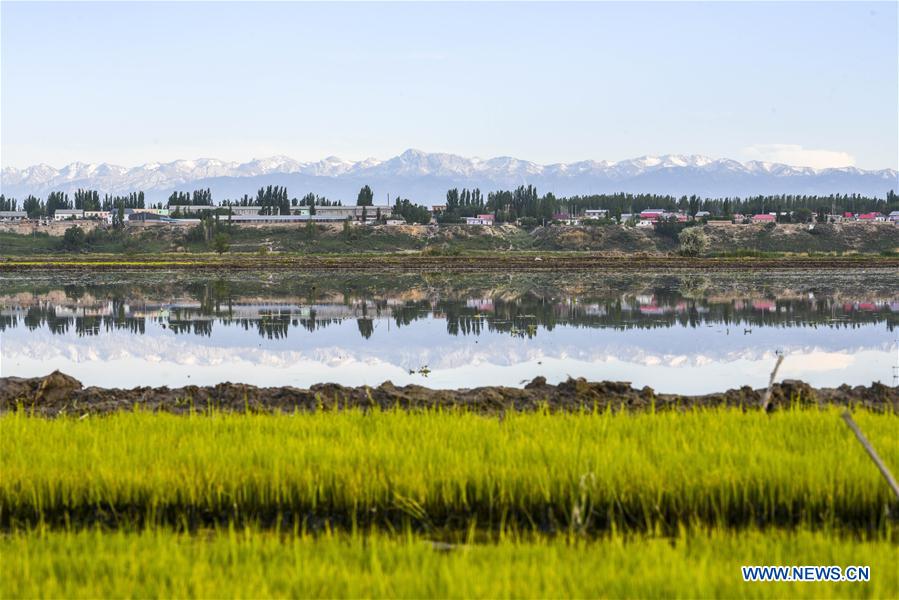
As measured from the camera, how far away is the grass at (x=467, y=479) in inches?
296

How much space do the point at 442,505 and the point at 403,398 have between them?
16.3 feet

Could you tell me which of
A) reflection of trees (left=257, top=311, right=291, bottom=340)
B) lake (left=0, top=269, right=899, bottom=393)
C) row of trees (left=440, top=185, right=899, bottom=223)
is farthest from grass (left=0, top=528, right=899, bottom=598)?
row of trees (left=440, top=185, right=899, bottom=223)

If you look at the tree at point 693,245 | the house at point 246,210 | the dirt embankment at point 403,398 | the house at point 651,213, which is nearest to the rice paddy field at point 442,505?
the dirt embankment at point 403,398

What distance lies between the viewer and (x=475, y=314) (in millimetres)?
30078

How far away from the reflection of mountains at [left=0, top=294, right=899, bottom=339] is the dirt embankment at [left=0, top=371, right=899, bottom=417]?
10.7m

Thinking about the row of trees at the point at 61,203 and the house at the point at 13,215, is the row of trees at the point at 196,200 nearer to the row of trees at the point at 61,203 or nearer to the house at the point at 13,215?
the row of trees at the point at 61,203

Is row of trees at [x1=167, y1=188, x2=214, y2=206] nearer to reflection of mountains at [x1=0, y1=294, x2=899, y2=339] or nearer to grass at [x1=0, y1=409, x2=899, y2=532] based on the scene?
reflection of mountains at [x1=0, y1=294, x2=899, y2=339]

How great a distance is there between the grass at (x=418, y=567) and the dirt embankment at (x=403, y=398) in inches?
213

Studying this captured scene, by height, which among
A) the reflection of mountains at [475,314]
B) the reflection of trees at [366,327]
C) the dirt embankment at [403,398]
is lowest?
the reflection of trees at [366,327]

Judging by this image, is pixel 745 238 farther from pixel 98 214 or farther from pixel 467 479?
pixel 98 214

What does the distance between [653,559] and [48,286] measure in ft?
149

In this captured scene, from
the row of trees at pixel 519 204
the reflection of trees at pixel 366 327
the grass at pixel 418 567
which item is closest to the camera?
the grass at pixel 418 567

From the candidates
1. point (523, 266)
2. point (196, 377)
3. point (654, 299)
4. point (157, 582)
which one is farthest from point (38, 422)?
point (523, 266)

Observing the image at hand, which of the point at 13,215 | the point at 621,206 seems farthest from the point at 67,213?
the point at 621,206
